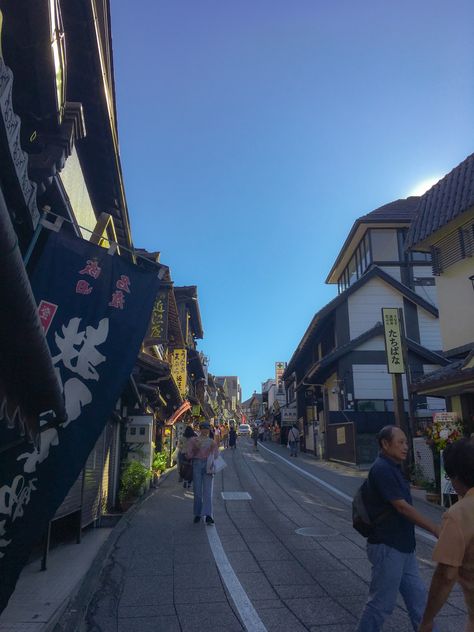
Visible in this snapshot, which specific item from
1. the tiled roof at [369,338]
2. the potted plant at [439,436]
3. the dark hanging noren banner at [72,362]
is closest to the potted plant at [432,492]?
the potted plant at [439,436]

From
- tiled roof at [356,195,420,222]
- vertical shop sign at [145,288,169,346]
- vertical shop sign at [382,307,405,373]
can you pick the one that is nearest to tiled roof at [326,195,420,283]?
tiled roof at [356,195,420,222]

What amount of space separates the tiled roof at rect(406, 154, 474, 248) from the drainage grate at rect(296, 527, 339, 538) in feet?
32.6

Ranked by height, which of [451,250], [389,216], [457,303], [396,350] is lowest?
[396,350]

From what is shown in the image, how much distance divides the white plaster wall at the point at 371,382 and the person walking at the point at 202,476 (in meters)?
15.4

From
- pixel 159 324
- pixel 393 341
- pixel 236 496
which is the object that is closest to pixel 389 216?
pixel 393 341

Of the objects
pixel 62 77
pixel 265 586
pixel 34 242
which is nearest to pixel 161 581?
pixel 265 586

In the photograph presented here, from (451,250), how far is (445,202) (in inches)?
61.5

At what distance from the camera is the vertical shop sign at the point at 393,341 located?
17.7m

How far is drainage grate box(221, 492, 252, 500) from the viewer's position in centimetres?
1195

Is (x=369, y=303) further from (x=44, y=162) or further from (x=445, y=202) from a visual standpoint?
(x=44, y=162)

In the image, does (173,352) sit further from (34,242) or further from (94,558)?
(34,242)

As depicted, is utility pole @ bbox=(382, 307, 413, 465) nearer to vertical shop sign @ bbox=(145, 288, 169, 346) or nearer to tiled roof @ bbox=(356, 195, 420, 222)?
vertical shop sign @ bbox=(145, 288, 169, 346)

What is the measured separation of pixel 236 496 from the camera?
12281 millimetres

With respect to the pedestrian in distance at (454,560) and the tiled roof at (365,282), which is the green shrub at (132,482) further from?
the tiled roof at (365,282)
